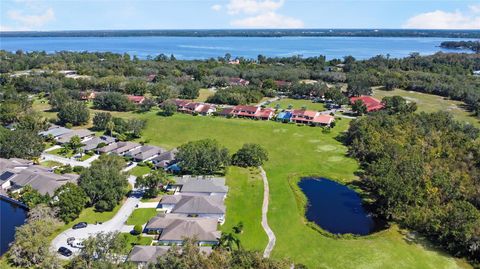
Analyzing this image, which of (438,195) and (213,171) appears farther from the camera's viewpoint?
(213,171)

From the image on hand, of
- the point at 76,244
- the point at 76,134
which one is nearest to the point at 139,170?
the point at 76,244

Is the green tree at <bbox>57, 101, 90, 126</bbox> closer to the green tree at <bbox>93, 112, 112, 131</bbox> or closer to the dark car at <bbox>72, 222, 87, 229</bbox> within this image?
the green tree at <bbox>93, 112, 112, 131</bbox>

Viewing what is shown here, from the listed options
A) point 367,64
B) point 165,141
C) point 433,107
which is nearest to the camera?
point 165,141

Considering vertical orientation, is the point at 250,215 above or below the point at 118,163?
below

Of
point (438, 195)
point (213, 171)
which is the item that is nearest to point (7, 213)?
point (213, 171)

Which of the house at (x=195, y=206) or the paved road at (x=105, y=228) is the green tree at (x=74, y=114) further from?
the house at (x=195, y=206)

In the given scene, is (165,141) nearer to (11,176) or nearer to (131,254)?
(11,176)
